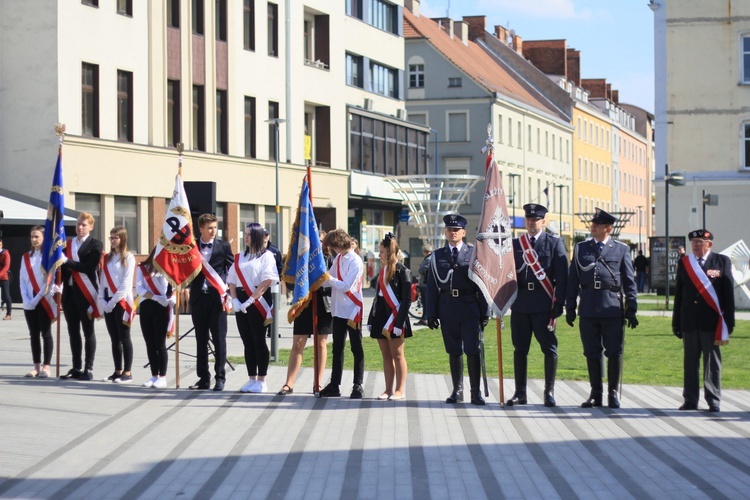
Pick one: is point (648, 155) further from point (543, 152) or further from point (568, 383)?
point (568, 383)

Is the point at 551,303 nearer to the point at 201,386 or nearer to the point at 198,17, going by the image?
the point at 201,386

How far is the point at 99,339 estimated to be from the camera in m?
22.4

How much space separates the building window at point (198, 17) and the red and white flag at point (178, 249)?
2878cm

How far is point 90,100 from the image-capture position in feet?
123

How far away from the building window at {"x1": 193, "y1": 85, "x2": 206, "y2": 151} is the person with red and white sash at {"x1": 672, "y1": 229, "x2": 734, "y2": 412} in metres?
31.8

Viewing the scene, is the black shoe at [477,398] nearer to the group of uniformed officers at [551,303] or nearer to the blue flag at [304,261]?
the group of uniformed officers at [551,303]

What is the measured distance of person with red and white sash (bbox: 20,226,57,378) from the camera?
1543 cm

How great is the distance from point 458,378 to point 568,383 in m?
2.69

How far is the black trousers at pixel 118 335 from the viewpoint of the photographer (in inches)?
589

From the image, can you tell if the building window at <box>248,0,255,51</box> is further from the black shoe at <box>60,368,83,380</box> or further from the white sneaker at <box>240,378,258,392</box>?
the white sneaker at <box>240,378,258,392</box>

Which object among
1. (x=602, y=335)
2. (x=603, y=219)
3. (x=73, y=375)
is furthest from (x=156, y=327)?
(x=603, y=219)

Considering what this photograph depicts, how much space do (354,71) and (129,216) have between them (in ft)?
63.4

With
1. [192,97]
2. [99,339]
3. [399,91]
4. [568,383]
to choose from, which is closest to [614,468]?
[568,383]

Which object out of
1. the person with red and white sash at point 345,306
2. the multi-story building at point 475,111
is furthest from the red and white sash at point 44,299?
the multi-story building at point 475,111
